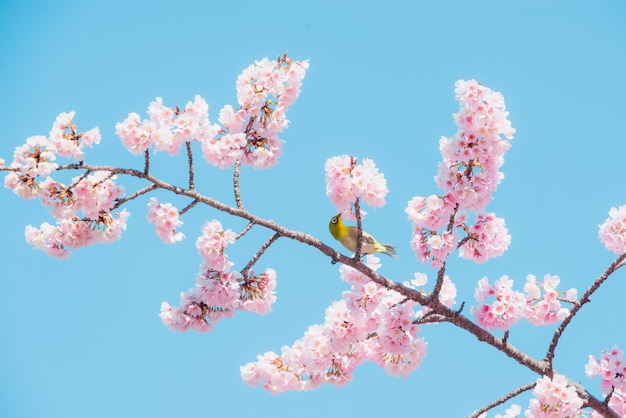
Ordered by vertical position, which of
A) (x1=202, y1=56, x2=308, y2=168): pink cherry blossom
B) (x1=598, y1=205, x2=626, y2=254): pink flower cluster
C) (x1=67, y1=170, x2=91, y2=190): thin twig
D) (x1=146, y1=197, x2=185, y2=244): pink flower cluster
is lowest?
(x1=67, y1=170, x2=91, y2=190): thin twig

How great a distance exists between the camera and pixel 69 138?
648 centimetres

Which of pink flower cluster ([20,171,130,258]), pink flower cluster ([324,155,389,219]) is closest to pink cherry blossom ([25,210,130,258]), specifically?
pink flower cluster ([20,171,130,258])

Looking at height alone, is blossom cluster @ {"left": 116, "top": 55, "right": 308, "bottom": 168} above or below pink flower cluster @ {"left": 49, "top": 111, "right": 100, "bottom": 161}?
above

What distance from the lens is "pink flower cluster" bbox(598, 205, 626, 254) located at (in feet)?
23.1

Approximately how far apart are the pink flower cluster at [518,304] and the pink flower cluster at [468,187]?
663 millimetres

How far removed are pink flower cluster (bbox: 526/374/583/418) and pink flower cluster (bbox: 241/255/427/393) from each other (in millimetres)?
1388

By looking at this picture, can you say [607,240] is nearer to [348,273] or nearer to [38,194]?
[348,273]

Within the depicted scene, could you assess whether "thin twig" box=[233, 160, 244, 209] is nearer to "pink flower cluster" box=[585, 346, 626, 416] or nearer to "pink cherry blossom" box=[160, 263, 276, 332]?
"pink cherry blossom" box=[160, 263, 276, 332]

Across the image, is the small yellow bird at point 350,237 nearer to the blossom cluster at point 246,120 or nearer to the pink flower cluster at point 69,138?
the blossom cluster at point 246,120

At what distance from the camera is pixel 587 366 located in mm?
7566

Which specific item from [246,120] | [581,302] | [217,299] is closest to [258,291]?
[217,299]

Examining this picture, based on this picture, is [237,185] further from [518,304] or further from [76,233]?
[518,304]

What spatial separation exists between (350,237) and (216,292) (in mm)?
1721

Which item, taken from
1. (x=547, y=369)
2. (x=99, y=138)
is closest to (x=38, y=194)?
(x=99, y=138)
